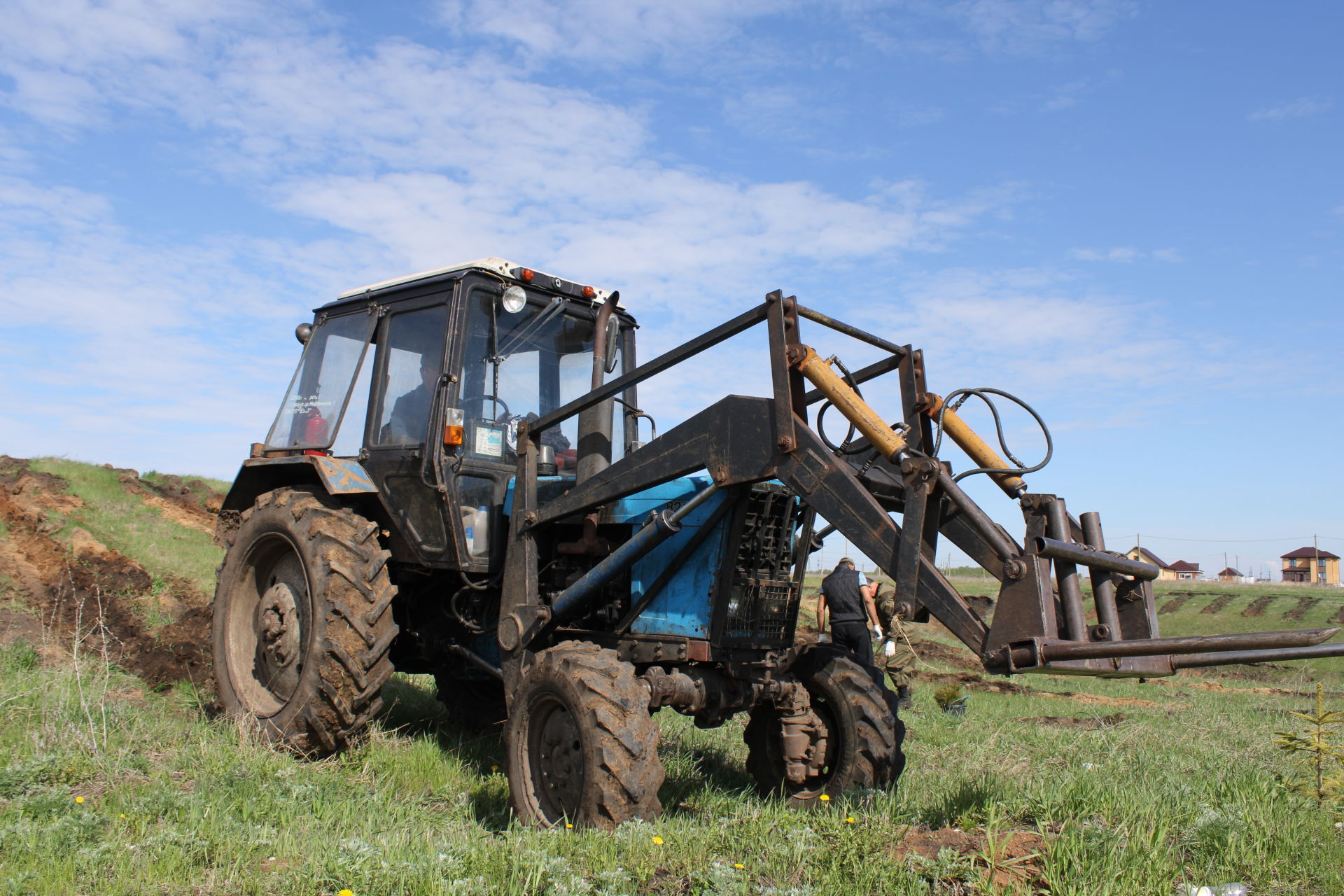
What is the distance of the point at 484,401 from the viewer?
5.91m

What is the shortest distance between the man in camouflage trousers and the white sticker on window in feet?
17.5

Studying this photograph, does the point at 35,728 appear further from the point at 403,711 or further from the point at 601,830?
the point at 601,830

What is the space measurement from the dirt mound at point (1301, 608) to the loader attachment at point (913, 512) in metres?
23.6

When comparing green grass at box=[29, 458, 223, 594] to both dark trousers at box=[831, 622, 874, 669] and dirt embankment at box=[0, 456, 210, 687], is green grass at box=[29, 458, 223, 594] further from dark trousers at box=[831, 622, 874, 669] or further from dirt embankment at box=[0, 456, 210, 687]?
dark trousers at box=[831, 622, 874, 669]

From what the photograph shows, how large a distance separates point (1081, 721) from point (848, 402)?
635cm

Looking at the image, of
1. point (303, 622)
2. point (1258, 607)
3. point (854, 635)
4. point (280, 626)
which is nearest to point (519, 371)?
point (303, 622)

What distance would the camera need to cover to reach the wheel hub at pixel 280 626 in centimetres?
590

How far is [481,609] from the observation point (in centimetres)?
612

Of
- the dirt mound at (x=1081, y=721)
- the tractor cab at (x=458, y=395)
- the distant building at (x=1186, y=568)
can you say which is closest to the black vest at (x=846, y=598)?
the dirt mound at (x=1081, y=721)

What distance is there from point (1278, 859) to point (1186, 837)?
12.5 inches

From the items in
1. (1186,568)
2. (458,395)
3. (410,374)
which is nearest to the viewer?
(458,395)

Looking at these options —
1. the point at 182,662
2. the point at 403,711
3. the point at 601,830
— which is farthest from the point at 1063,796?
the point at 182,662

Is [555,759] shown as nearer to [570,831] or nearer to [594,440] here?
[570,831]

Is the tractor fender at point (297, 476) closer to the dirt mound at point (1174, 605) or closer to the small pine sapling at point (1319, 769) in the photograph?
the small pine sapling at point (1319, 769)
